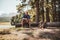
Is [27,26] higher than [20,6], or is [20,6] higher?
[20,6]

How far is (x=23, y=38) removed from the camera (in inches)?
419

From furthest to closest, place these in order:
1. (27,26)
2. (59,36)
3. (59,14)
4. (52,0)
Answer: (59,14) < (52,0) < (27,26) < (59,36)

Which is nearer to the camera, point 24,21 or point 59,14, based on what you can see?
point 24,21

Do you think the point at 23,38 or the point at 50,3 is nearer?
the point at 23,38

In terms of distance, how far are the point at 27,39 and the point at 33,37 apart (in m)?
0.58

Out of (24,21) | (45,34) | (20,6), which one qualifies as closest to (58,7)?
(20,6)

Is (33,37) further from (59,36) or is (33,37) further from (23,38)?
(59,36)

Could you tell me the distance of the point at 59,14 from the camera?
97.8 feet

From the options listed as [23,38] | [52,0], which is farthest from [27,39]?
[52,0]

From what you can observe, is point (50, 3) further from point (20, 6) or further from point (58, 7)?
point (20, 6)

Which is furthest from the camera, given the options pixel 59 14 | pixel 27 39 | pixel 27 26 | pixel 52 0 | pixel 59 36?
pixel 59 14

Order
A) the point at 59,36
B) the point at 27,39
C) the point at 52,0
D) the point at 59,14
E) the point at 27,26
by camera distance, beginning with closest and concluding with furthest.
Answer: the point at 27,39 < the point at 59,36 < the point at 27,26 < the point at 52,0 < the point at 59,14

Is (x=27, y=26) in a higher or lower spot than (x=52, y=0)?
lower

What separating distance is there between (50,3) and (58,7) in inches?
70.8
